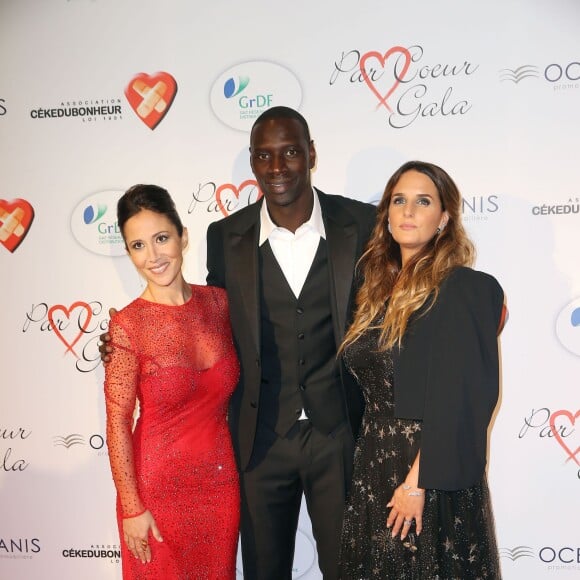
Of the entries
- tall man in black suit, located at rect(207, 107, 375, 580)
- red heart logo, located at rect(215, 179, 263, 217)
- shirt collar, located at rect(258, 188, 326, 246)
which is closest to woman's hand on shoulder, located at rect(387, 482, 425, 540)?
tall man in black suit, located at rect(207, 107, 375, 580)

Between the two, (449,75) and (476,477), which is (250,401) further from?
(449,75)

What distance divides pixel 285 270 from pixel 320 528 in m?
0.93

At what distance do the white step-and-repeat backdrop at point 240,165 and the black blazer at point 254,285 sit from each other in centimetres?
57

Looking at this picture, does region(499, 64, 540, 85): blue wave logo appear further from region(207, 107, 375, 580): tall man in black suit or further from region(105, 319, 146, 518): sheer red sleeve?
region(105, 319, 146, 518): sheer red sleeve

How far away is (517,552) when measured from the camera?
2.86 meters

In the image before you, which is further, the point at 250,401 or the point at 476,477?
the point at 250,401

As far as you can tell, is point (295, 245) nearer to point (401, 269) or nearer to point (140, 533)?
point (401, 269)

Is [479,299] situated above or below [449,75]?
below

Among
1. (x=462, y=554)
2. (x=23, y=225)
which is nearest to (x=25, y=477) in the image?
(x=23, y=225)

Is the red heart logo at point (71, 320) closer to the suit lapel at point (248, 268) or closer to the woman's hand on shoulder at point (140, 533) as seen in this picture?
the suit lapel at point (248, 268)

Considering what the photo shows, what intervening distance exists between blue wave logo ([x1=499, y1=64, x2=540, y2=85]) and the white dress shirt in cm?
111

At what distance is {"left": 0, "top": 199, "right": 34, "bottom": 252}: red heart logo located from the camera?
10.1 feet

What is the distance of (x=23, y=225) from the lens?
10.1ft

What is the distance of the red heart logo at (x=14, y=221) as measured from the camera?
10.1ft
